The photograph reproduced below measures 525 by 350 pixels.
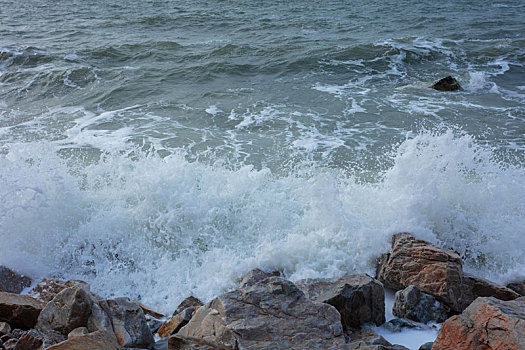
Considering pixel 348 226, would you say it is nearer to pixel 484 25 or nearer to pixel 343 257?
pixel 343 257

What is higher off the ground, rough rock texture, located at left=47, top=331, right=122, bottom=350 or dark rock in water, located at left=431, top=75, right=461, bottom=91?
rough rock texture, located at left=47, top=331, right=122, bottom=350

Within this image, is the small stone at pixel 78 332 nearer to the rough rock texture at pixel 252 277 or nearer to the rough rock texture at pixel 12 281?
the rough rock texture at pixel 252 277

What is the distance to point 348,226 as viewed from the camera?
203 inches

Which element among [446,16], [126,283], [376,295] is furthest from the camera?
[446,16]

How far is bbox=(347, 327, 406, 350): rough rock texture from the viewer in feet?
9.72

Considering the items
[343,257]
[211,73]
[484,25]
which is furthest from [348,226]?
[484,25]

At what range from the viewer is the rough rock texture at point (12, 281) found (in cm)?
430

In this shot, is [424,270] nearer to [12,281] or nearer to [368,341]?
[368,341]

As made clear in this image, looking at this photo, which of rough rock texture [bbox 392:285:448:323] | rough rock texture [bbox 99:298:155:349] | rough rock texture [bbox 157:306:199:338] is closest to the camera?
rough rock texture [bbox 99:298:155:349]

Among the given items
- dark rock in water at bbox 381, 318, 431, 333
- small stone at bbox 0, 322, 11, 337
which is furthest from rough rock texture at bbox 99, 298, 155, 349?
dark rock in water at bbox 381, 318, 431, 333

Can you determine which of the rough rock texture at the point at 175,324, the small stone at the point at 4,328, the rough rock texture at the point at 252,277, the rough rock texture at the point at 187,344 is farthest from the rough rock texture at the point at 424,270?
the small stone at the point at 4,328

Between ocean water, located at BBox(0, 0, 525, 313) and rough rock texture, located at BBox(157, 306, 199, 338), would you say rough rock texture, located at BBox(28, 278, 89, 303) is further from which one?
rough rock texture, located at BBox(157, 306, 199, 338)

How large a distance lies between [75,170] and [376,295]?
5.07 meters

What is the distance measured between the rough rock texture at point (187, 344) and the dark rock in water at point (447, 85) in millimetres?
9887
